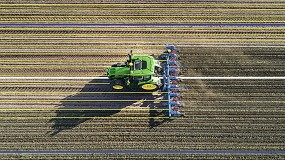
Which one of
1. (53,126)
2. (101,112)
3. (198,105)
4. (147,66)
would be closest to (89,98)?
(101,112)

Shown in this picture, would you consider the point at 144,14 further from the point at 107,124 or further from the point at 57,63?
the point at 107,124

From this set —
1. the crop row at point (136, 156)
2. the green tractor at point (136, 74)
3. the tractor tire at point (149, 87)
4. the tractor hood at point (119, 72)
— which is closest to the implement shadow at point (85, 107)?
Result: the tractor tire at point (149, 87)

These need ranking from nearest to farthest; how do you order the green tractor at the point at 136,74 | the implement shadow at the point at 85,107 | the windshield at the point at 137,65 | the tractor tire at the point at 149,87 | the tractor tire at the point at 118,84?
1. the green tractor at the point at 136,74
2. the windshield at the point at 137,65
3. the tractor tire at the point at 149,87
4. the tractor tire at the point at 118,84
5. the implement shadow at the point at 85,107

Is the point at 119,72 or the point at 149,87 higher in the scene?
the point at 119,72

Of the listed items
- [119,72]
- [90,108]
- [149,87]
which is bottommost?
[90,108]

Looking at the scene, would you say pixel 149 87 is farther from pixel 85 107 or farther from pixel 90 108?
pixel 85 107

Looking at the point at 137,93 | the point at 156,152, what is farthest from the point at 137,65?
the point at 156,152

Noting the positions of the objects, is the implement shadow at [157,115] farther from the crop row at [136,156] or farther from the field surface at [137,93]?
the crop row at [136,156]
